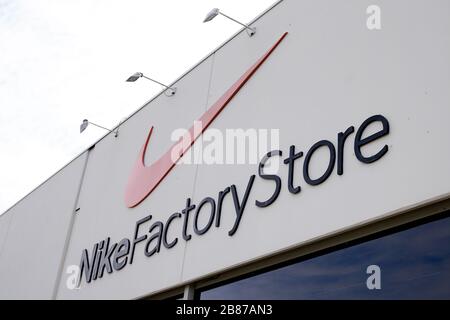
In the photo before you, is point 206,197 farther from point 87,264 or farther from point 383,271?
point 87,264

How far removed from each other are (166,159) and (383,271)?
272 centimetres

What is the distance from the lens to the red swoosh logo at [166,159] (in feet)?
16.5

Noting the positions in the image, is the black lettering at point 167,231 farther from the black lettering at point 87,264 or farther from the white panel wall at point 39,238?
the white panel wall at point 39,238

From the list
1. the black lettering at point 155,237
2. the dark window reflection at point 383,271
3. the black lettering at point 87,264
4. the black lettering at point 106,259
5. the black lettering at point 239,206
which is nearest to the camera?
the dark window reflection at point 383,271

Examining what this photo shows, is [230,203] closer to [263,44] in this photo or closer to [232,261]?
[232,261]

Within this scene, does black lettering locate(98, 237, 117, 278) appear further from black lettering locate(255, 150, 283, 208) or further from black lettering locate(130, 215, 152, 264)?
black lettering locate(255, 150, 283, 208)

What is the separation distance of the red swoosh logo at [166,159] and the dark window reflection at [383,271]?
1600mm

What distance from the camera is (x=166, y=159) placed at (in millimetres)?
5656

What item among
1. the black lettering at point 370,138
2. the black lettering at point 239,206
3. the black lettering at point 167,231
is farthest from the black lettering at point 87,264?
the black lettering at point 370,138

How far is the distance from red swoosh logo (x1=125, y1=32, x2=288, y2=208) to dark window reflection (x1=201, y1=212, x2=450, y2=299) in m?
1.60

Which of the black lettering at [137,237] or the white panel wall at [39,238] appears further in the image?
the white panel wall at [39,238]

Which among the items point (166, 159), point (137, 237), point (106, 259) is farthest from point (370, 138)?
point (106, 259)

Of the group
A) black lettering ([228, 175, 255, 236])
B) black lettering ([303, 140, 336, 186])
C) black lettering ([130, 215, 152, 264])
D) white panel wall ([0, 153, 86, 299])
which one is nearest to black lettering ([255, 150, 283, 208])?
black lettering ([228, 175, 255, 236])

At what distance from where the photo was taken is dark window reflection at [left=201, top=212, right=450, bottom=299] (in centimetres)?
321
